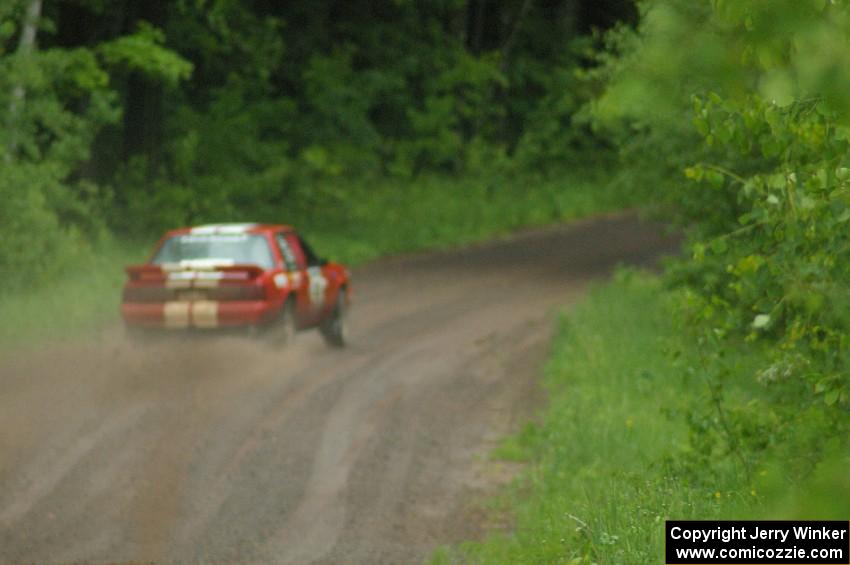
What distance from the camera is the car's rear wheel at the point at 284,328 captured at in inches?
628

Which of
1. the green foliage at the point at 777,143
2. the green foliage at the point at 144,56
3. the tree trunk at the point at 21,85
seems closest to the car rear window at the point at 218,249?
the tree trunk at the point at 21,85

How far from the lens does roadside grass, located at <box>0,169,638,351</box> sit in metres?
18.3

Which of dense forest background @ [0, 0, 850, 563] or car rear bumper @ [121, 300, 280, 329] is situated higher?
dense forest background @ [0, 0, 850, 563]

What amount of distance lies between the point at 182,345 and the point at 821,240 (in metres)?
11.1

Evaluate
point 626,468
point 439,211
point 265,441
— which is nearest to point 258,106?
point 439,211

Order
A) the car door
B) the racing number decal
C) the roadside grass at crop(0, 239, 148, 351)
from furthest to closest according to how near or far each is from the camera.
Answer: the roadside grass at crop(0, 239, 148, 351) → the racing number decal → the car door

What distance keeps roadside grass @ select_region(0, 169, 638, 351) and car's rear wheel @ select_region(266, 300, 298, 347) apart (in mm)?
3342

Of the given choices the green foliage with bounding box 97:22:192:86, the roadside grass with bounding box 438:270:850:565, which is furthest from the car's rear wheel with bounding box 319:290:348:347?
the green foliage with bounding box 97:22:192:86

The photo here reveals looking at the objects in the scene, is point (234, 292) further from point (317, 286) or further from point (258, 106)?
point (258, 106)

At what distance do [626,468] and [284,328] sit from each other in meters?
7.34

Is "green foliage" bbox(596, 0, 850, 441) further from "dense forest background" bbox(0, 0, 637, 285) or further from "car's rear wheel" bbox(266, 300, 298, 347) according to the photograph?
"dense forest background" bbox(0, 0, 637, 285)

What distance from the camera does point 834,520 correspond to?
1752 millimetres

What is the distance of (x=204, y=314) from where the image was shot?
51.1 feet

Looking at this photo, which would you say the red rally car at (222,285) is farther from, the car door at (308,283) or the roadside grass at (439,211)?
the roadside grass at (439,211)
